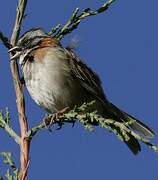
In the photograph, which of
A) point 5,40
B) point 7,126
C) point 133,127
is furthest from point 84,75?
point 7,126

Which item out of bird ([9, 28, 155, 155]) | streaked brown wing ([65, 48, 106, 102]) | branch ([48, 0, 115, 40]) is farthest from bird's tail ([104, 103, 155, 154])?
branch ([48, 0, 115, 40])

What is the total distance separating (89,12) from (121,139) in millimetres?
1378

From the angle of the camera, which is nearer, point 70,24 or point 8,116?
point 8,116

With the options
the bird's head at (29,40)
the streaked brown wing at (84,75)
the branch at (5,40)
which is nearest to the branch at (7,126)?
the branch at (5,40)

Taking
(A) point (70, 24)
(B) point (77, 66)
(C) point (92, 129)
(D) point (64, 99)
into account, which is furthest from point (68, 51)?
(C) point (92, 129)

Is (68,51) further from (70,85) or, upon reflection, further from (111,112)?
(111,112)

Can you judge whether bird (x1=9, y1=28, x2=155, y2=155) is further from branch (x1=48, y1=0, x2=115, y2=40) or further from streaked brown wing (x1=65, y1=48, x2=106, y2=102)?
branch (x1=48, y1=0, x2=115, y2=40)

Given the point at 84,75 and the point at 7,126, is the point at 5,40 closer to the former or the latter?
the point at 7,126

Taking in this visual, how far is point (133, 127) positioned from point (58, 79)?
3.10ft

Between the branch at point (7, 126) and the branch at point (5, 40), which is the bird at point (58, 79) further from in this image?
the branch at point (7, 126)

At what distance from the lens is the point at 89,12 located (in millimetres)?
3824

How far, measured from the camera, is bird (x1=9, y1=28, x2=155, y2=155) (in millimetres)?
4711

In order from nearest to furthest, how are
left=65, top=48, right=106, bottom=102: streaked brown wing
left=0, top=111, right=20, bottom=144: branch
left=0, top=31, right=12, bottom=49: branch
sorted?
left=0, top=111, right=20, bottom=144: branch → left=0, top=31, right=12, bottom=49: branch → left=65, top=48, right=106, bottom=102: streaked brown wing

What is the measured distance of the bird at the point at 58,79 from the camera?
4711 mm
